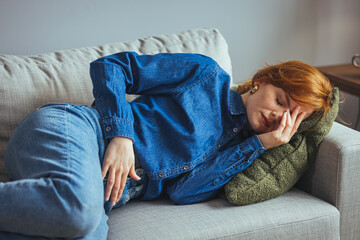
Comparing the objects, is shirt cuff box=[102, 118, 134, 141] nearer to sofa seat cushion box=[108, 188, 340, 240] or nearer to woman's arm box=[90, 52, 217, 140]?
woman's arm box=[90, 52, 217, 140]

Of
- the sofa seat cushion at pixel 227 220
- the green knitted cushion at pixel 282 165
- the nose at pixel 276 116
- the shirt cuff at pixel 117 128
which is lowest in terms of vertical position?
the sofa seat cushion at pixel 227 220

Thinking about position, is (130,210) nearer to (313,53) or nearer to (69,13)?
(69,13)

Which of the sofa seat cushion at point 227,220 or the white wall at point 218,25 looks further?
the white wall at point 218,25

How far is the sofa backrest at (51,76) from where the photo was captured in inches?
52.9

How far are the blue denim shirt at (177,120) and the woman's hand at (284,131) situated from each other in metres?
0.03

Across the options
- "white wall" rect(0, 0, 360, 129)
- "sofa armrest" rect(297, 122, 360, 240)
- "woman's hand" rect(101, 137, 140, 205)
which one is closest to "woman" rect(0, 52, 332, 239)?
"woman's hand" rect(101, 137, 140, 205)

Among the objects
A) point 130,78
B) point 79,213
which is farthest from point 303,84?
point 79,213

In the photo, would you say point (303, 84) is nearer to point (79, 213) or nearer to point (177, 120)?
point (177, 120)

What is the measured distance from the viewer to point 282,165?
4.41 feet

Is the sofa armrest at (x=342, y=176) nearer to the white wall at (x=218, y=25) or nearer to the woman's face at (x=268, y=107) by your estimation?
the woman's face at (x=268, y=107)

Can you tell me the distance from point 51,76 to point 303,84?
83 cm

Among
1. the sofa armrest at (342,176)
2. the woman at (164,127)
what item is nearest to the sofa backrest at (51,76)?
the woman at (164,127)

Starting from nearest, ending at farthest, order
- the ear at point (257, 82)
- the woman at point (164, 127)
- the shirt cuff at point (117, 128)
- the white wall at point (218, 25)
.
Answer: the woman at point (164, 127), the shirt cuff at point (117, 128), the ear at point (257, 82), the white wall at point (218, 25)

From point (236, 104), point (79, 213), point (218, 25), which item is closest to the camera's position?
point (79, 213)
